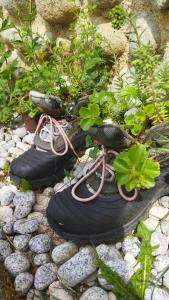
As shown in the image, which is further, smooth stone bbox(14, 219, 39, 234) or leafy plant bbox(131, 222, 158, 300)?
smooth stone bbox(14, 219, 39, 234)

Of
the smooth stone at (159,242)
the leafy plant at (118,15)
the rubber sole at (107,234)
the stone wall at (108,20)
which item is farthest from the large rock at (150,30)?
the smooth stone at (159,242)

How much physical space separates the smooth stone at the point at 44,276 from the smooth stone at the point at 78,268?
4 cm

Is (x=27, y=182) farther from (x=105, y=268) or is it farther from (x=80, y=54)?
(x=105, y=268)

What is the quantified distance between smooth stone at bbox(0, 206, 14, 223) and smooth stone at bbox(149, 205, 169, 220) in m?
0.49

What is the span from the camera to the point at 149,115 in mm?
→ 1388

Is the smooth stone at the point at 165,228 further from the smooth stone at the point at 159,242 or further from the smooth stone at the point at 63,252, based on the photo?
the smooth stone at the point at 63,252

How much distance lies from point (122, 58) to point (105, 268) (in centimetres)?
102

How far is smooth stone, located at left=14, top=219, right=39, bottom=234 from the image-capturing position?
144 centimetres

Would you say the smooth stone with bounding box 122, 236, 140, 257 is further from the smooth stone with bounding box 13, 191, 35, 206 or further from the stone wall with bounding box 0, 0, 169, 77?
the stone wall with bounding box 0, 0, 169, 77

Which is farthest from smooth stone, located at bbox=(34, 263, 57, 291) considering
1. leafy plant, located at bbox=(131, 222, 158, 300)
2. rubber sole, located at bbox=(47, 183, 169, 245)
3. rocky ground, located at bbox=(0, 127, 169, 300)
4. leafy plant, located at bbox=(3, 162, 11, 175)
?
leafy plant, located at bbox=(3, 162, 11, 175)

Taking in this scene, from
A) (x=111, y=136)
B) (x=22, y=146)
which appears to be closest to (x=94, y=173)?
(x=111, y=136)

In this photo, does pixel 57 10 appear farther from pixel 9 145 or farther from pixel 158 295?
pixel 158 295

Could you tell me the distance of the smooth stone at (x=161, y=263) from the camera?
118 centimetres

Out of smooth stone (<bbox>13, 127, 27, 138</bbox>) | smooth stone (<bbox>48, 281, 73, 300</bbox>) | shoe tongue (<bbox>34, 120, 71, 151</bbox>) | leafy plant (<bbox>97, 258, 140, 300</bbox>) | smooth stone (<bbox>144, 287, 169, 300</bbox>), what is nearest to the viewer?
leafy plant (<bbox>97, 258, 140, 300</bbox>)
